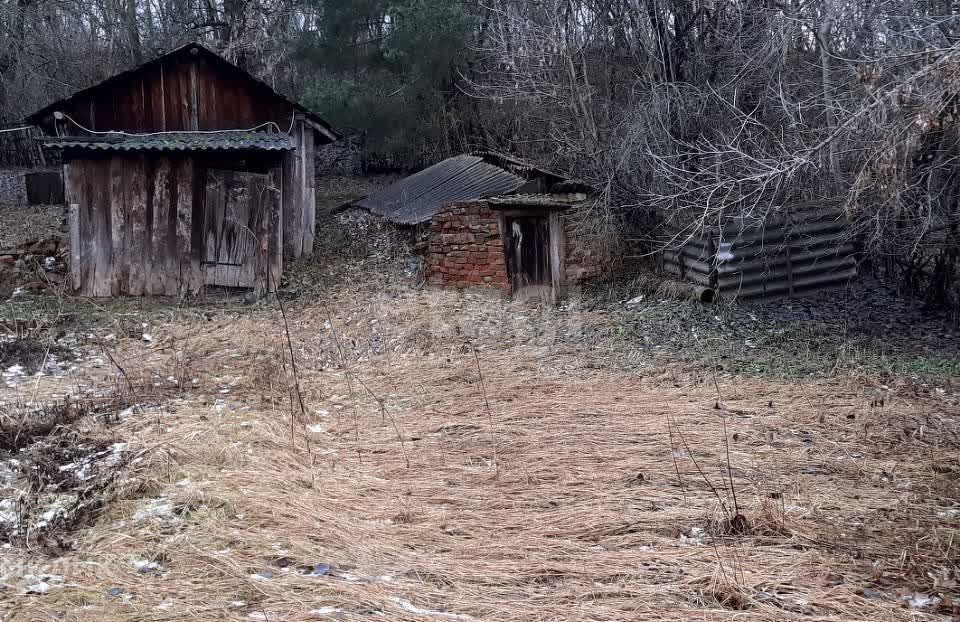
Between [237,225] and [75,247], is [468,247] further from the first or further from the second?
[75,247]

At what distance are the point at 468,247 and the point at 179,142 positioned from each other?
443cm

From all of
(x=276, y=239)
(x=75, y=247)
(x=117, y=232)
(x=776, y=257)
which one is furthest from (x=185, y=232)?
(x=776, y=257)

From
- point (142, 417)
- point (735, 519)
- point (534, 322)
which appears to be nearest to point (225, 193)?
point (534, 322)

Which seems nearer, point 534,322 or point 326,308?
point 534,322

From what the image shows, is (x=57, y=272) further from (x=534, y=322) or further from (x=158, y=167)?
(x=534, y=322)

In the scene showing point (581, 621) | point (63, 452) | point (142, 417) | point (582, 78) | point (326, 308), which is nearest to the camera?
point (581, 621)

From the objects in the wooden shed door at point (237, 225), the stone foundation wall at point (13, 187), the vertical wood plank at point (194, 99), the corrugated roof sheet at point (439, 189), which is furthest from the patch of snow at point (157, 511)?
the stone foundation wall at point (13, 187)

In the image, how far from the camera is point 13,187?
1944 cm

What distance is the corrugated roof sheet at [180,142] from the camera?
1089 centimetres

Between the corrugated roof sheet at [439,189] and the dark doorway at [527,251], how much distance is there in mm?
732

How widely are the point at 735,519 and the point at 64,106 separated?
11.3 m

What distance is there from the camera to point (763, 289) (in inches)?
421

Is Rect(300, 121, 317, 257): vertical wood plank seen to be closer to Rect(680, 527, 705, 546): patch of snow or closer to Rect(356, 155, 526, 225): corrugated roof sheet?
Rect(356, 155, 526, 225): corrugated roof sheet

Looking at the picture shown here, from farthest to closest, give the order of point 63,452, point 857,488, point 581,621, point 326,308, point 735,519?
point 326,308
point 63,452
point 857,488
point 735,519
point 581,621
